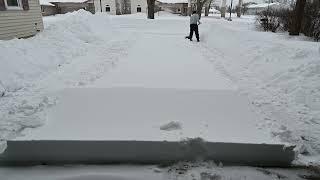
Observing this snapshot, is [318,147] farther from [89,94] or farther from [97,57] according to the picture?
[97,57]

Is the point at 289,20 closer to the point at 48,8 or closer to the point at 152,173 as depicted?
the point at 152,173

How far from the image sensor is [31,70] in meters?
7.65

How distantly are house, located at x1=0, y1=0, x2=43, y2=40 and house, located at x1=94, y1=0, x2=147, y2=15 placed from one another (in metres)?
39.4

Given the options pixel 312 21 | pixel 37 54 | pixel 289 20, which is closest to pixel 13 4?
pixel 37 54

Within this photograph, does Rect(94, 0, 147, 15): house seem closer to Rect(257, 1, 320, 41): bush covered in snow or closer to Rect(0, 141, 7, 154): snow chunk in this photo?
Rect(257, 1, 320, 41): bush covered in snow

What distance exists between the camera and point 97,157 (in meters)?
4.02

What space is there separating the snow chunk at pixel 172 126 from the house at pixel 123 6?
50775 millimetres

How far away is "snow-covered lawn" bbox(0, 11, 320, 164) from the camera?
494 cm

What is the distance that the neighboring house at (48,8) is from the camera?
174 feet

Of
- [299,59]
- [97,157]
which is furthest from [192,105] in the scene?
[299,59]

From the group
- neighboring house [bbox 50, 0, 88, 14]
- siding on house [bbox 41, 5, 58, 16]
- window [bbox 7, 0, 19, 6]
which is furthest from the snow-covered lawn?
neighboring house [bbox 50, 0, 88, 14]

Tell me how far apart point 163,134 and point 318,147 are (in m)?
2.18

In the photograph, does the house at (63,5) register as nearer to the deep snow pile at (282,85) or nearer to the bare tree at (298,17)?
the bare tree at (298,17)

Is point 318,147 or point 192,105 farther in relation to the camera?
point 192,105
